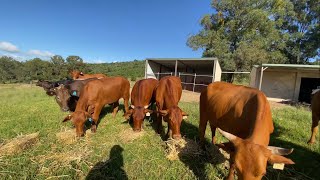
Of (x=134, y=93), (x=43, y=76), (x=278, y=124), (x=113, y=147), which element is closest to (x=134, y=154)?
(x=113, y=147)

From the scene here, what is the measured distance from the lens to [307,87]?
18.9 m

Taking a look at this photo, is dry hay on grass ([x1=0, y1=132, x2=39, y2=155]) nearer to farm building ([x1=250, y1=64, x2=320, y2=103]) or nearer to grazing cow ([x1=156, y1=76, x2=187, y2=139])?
grazing cow ([x1=156, y1=76, x2=187, y2=139])

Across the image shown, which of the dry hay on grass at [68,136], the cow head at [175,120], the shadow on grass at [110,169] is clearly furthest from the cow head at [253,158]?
the dry hay on grass at [68,136]

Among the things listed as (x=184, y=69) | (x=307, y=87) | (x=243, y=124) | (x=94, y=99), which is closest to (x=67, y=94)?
(x=94, y=99)

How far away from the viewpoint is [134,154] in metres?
5.07

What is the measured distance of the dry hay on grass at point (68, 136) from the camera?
5724 mm

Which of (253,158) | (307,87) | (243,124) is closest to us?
(253,158)

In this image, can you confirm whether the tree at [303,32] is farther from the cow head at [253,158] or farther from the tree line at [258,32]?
the cow head at [253,158]

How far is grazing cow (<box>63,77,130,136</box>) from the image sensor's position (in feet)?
19.8

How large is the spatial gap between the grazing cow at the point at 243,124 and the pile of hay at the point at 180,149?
33cm

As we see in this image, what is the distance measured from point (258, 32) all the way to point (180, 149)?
28.7 m

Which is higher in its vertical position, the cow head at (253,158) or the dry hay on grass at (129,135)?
the cow head at (253,158)

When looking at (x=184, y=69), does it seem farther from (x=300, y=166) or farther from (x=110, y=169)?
(x=110, y=169)

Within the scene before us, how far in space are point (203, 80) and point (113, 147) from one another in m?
22.2
